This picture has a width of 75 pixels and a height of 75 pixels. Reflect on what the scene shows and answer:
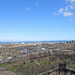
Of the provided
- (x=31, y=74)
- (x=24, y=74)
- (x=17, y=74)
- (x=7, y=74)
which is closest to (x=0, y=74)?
(x=7, y=74)

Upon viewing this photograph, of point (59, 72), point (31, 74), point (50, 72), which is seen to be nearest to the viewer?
point (50, 72)

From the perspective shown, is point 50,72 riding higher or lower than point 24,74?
higher

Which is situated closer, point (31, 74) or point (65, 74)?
point (65, 74)

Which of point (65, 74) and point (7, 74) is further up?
point (65, 74)

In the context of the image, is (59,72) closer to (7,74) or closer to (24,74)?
(24,74)

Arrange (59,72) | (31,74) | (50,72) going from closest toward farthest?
(50,72), (59,72), (31,74)

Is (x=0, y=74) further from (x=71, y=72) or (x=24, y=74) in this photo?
(x=71, y=72)

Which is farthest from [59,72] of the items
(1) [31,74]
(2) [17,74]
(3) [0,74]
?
(3) [0,74]

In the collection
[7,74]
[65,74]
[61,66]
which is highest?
[61,66]

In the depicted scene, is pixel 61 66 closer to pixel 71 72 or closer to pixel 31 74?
pixel 71 72
